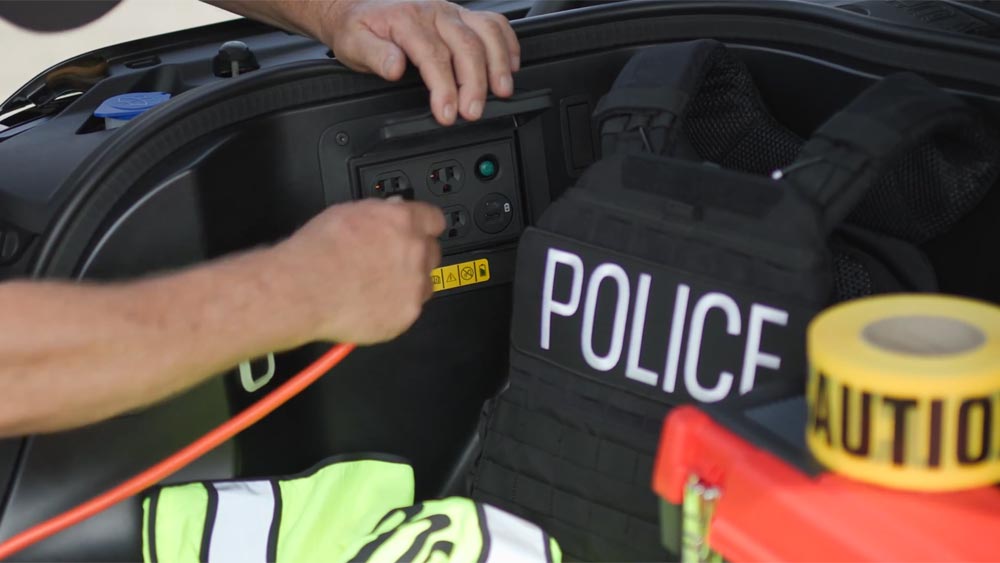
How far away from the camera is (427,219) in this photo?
1.06 meters

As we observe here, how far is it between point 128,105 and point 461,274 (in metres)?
0.43

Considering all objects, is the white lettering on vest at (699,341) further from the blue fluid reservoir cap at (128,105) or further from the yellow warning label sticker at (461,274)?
the blue fluid reservoir cap at (128,105)

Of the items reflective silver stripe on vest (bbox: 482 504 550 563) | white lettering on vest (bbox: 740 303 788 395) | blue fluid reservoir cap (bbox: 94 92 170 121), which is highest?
blue fluid reservoir cap (bbox: 94 92 170 121)

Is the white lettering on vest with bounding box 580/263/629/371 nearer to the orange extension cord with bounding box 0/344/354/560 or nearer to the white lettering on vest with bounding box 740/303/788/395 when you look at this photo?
the white lettering on vest with bounding box 740/303/788/395

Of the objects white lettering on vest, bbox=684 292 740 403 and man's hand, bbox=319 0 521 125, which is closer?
white lettering on vest, bbox=684 292 740 403

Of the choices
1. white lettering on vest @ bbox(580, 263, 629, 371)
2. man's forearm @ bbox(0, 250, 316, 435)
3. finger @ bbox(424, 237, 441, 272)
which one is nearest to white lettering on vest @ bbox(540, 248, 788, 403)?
white lettering on vest @ bbox(580, 263, 629, 371)

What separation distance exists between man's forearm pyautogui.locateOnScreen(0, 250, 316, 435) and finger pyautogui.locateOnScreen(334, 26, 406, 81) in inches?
9.3

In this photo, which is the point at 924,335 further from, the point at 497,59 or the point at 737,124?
the point at 497,59

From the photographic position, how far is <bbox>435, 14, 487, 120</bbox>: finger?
3.55ft

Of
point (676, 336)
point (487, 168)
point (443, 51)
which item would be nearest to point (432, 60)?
point (443, 51)

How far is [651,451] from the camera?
0.97m

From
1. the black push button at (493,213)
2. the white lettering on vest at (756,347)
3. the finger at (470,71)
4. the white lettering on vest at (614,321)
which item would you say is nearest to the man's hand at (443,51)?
the finger at (470,71)

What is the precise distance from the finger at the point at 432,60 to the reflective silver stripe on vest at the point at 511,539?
1.25ft

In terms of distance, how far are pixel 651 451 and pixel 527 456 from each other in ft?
0.44
